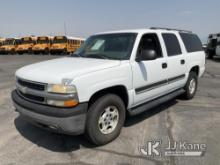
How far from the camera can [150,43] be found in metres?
4.67

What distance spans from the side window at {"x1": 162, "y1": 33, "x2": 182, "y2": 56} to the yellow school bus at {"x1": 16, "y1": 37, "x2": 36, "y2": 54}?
29.4 metres

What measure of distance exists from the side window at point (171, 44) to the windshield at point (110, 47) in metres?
1.05

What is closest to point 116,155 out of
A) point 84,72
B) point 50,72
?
point 84,72

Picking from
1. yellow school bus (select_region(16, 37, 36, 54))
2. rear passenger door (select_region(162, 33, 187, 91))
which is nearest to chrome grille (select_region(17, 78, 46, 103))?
rear passenger door (select_region(162, 33, 187, 91))

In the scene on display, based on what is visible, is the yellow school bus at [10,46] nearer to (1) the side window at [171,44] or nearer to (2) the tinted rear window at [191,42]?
(2) the tinted rear window at [191,42]

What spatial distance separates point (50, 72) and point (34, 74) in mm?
292

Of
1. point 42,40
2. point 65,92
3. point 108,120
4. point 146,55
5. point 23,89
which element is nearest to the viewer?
point 65,92

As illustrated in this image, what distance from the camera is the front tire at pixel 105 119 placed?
3408mm

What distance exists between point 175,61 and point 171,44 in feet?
1.36

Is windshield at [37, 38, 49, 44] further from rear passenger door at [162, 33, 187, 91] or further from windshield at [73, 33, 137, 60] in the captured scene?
rear passenger door at [162, 33, 187, 91]

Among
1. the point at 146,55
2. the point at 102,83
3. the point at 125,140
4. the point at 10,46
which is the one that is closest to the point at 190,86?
the point at 146,55

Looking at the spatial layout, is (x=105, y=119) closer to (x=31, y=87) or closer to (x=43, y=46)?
(x=31, y=87)

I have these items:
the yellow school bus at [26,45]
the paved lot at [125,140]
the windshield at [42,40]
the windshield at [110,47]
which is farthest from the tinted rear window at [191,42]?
the yellow school bus at [26,45]

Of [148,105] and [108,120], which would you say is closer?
[108,120]
